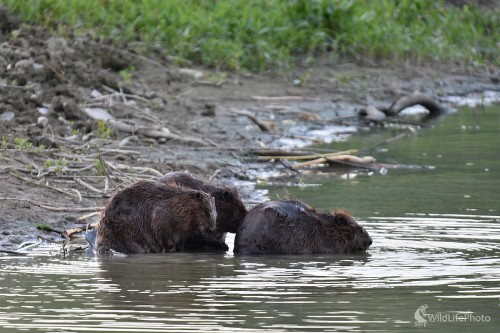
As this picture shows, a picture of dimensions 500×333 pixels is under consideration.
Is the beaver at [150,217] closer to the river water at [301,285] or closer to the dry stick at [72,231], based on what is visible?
the river water at [301,285]

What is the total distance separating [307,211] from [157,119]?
5142mm

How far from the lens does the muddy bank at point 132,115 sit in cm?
859

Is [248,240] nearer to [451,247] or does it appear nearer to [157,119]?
[451,247]

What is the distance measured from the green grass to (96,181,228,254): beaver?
7608mm

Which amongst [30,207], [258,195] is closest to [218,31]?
[258,195]

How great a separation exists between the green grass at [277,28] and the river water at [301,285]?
742 centimetres

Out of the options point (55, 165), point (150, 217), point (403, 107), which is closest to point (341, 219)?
point (150, 217)

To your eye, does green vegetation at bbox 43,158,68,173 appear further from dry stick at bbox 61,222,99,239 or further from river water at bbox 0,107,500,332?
river water at bbox 0,107,500,332

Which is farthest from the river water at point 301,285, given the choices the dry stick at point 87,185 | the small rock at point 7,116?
the small rock at point 7,116

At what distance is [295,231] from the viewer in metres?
6.99

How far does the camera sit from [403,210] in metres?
8.76

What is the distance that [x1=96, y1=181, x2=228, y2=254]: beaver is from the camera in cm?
689

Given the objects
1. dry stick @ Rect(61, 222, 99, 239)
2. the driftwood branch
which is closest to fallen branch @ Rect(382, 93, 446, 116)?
the driftwood branch

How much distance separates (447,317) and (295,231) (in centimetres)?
206
